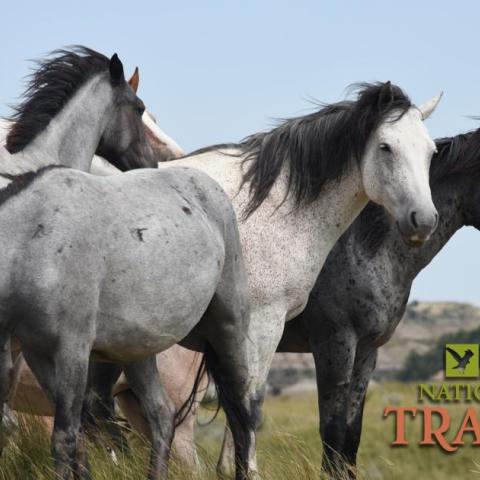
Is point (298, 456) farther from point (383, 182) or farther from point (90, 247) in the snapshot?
point (90, 247)

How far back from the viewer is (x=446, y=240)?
30.9 feet

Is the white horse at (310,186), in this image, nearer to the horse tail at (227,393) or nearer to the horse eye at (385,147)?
the horse eye at (385,147)

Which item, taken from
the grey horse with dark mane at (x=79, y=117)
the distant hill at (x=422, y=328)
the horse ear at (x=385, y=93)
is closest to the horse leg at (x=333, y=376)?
the horse ear at (x=385, y=93)

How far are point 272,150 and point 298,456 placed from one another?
2107 mm

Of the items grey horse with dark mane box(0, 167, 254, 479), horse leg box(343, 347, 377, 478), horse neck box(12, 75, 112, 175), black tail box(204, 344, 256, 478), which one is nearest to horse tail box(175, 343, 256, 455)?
black tail box(204, 344, 256, 478)

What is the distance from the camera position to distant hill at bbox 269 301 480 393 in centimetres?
5888

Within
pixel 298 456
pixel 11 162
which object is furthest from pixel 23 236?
pixel 298 456

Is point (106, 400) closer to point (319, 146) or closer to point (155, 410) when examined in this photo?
point (155, 410)

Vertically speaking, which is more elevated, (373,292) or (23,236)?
(23,236)

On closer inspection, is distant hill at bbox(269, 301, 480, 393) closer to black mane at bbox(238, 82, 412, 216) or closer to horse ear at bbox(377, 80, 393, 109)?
black mane at bbox(238, 82, 412, 216)

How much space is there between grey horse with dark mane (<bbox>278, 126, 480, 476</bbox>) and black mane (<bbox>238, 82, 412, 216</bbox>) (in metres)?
0.83

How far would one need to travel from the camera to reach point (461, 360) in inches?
451

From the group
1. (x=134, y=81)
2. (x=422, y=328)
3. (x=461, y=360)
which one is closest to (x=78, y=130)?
(x=134, y=81)

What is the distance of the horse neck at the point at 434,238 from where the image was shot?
29.2ft
